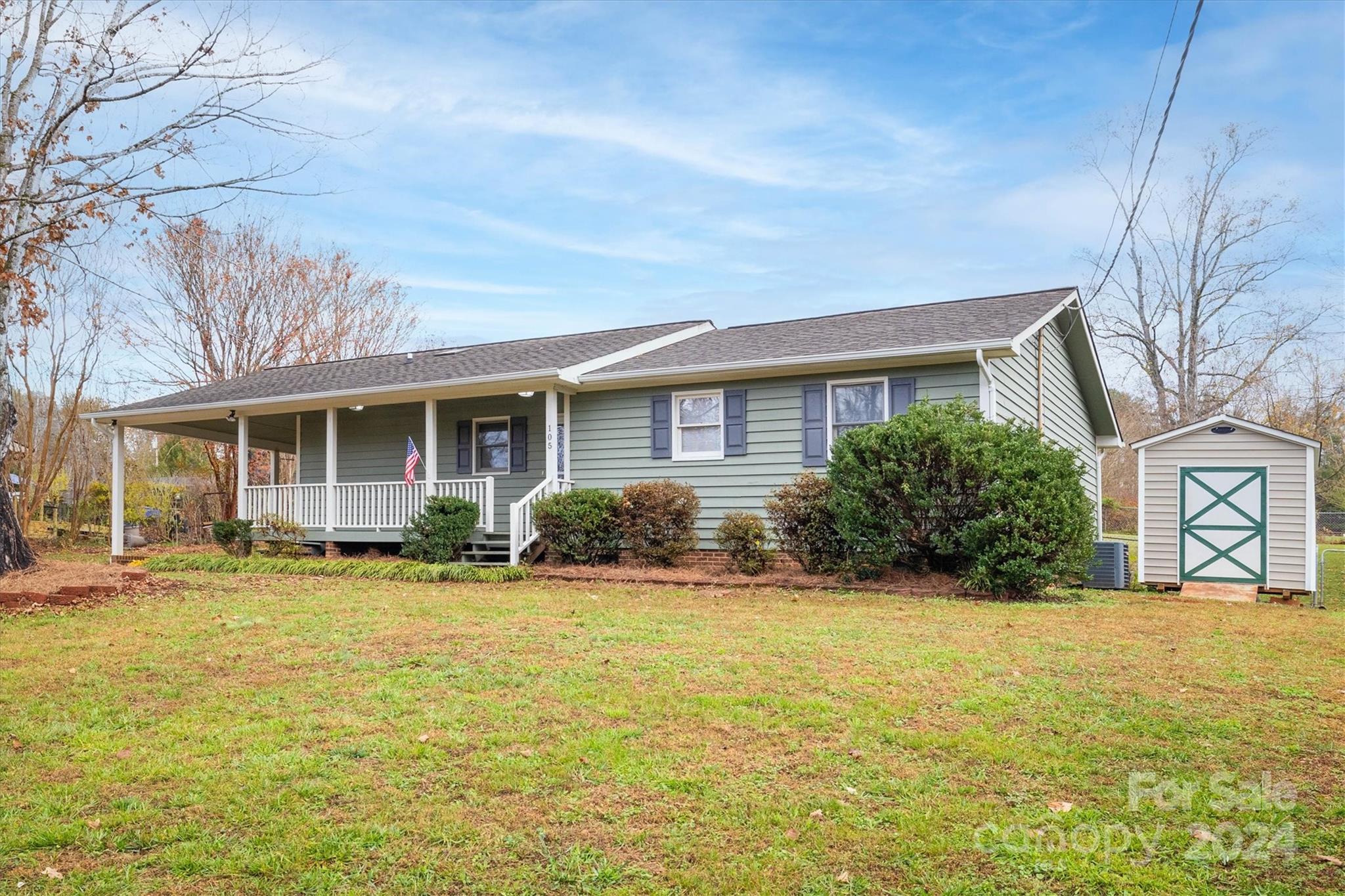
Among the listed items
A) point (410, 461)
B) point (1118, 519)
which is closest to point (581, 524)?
point (410, 461)

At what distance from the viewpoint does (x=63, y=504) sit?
24.4m

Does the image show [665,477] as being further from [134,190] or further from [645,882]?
[645,882]

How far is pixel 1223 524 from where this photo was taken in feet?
43.0

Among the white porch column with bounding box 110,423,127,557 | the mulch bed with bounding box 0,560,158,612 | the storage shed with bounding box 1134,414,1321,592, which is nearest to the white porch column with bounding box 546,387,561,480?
the mulch bed with bounding box 0,560,158,612

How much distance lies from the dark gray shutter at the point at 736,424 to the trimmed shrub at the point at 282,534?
7788 millimetres

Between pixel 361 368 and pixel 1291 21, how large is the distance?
1617cm

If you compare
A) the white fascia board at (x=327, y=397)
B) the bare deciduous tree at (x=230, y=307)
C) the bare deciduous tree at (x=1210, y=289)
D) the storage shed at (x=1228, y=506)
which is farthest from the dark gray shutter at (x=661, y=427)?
the bare deciduous tree at (x=1210, y=289)

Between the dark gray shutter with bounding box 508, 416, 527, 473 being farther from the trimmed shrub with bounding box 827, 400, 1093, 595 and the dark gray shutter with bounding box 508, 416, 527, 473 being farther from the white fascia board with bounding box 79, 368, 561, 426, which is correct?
the trimmed shrub with bounding box 827, 400, 1093, 595

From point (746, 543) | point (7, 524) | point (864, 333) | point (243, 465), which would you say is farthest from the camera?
point (243, 465)

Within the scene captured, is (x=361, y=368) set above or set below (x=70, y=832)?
above

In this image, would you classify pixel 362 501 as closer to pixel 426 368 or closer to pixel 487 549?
pixel 487 549

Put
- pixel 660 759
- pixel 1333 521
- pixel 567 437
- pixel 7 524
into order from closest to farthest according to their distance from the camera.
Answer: pixel 660 759 < pixel 7 524 < pixel 567 437 < pixel 1333 521

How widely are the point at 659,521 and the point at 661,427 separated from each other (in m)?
2.09

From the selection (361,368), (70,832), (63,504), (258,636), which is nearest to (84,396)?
(63,504)
